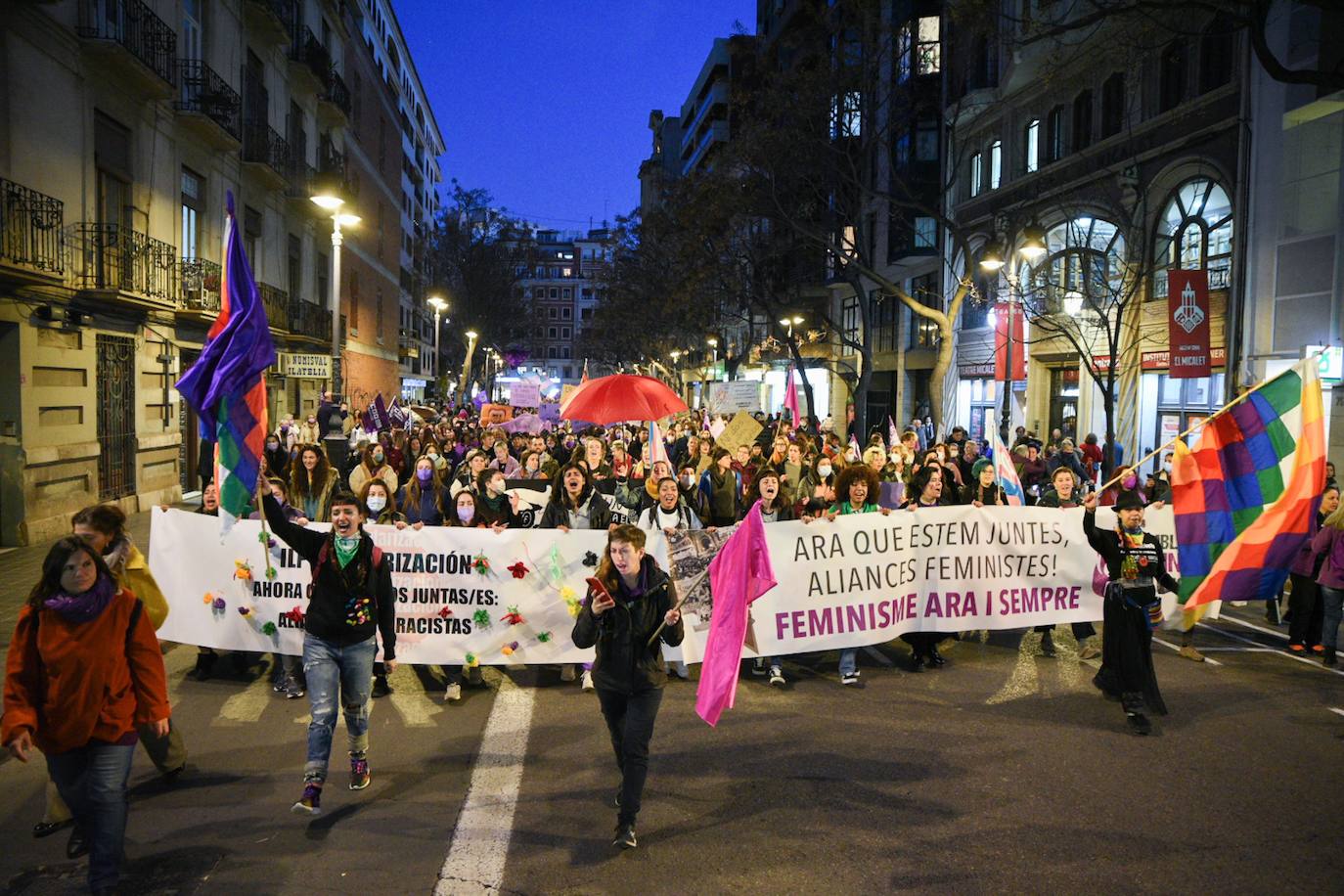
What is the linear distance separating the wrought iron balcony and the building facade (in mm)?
91

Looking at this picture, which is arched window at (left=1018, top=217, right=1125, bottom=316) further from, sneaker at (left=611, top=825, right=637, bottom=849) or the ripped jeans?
the ripped jeans

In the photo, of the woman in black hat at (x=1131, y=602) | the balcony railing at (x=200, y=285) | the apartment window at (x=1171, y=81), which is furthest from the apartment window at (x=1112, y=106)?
the balcony railing at (x=200, y=285)

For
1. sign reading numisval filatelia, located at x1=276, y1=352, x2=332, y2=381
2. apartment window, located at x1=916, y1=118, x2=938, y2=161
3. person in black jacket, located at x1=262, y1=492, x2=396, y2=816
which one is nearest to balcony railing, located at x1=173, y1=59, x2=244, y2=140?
sign reading numisval filatelia, located at x1=276, y1=352, x2=332, y2=381

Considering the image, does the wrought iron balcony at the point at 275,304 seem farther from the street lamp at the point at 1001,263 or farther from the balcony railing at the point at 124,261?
the street lamp at the point at 1001,263

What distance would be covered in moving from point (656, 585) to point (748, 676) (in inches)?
124

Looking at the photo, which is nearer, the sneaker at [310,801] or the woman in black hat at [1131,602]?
the sneaker at [310,801]

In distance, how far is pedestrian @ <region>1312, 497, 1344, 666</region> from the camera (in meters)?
8.12

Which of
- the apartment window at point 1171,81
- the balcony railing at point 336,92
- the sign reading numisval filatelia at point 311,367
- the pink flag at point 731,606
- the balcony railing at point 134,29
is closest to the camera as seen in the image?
the pink flag at point 731,606

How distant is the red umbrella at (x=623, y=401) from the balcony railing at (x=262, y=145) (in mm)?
14007

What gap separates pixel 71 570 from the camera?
387cm

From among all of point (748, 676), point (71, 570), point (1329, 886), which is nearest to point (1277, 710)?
point (1329, 886)

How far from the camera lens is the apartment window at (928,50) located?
30.5m

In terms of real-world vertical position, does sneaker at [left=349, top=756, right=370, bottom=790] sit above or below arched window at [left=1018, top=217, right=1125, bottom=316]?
below

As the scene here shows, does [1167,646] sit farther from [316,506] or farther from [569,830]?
[316,506]
